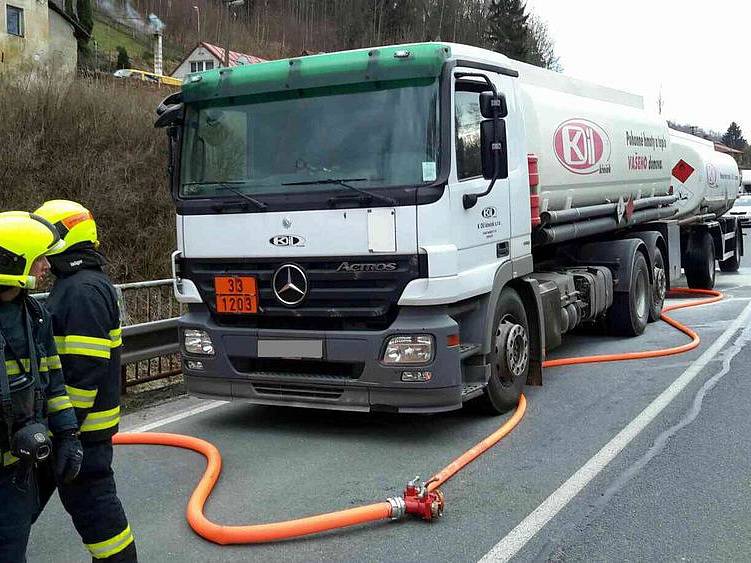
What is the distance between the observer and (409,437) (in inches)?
239

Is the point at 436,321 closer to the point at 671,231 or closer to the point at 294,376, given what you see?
the point at 294,376

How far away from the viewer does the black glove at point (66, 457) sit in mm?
3146

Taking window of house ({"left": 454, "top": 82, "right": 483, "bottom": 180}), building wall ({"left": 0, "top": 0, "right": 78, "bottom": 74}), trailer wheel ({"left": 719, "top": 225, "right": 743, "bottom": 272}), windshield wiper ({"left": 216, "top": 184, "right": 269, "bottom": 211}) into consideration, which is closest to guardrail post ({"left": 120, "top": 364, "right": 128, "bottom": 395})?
windshield wiper ({"left": 216, "top": 184, "right": 269, "bottom": 211})

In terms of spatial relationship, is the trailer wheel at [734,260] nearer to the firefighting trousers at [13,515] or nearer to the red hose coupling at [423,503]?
the red hose coupling at [423,503]

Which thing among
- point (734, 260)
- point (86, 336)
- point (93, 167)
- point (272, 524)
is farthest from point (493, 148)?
point (734, 260)

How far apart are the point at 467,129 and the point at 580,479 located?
8.19 ft

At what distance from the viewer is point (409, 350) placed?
18.4 feet

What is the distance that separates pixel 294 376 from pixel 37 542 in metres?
2.16

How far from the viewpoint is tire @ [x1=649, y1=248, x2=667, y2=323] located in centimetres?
1109

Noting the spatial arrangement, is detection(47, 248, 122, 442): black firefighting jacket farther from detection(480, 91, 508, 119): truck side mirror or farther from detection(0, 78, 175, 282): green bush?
detection(0, 78, 175, 282): green bush

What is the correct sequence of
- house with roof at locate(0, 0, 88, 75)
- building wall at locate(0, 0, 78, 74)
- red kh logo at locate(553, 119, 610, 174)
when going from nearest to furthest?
red kh logo at locate(553, 119, 610, 174)
building wall at locate(0, 0, 78, 74)
house with roof at locate(0, 0, 88, 75)

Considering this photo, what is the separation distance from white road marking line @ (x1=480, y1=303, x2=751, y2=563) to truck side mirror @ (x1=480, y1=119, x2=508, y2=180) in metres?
2.08

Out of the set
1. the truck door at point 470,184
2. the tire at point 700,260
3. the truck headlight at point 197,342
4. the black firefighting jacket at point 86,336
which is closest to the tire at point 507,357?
the truck door at point 470,184

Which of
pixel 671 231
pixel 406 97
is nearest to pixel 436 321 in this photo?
pixel 406 97
